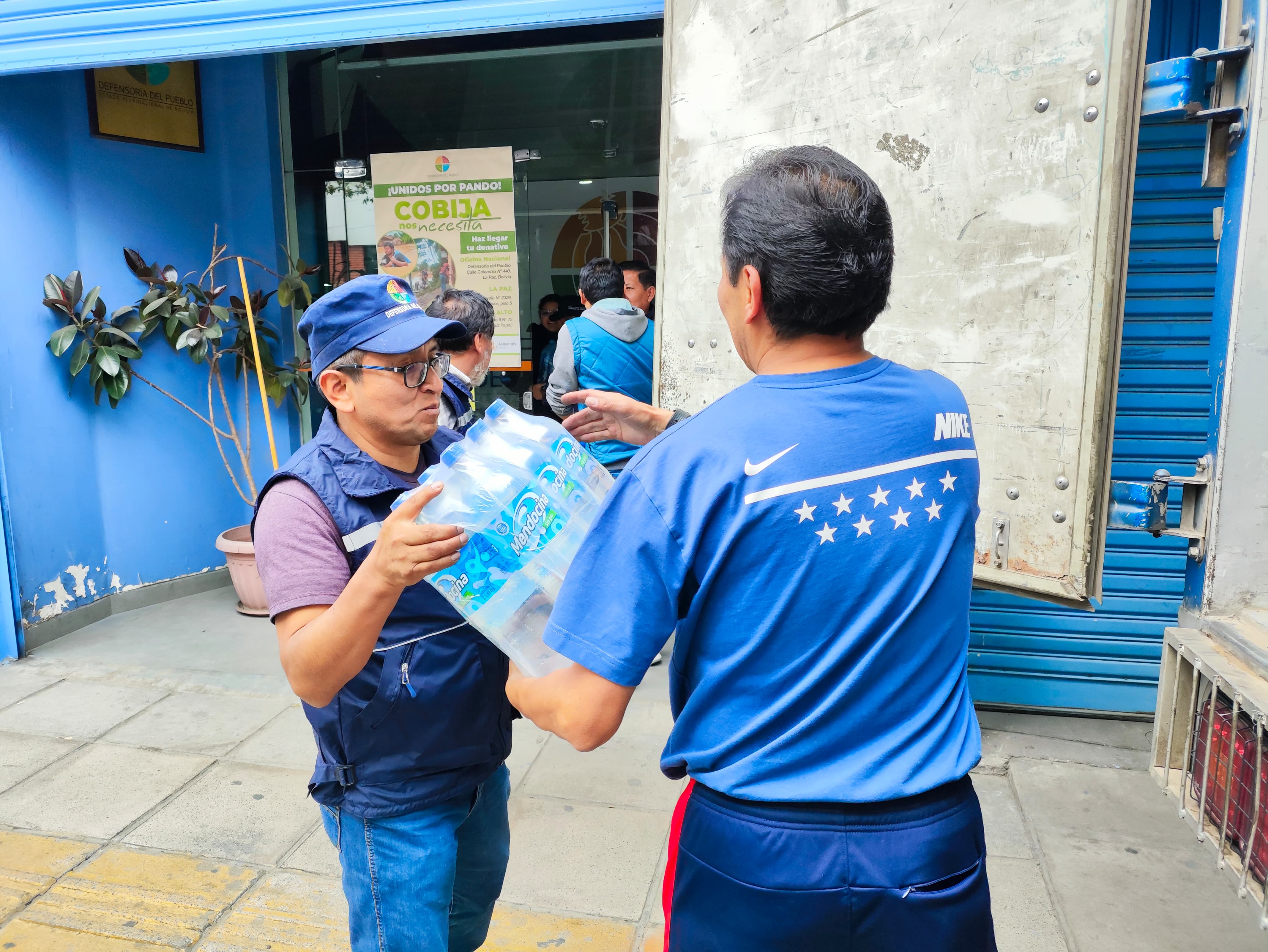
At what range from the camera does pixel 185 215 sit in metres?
5.62

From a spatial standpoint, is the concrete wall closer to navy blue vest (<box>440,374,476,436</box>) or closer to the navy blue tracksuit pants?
the navy blue tracksuit pants

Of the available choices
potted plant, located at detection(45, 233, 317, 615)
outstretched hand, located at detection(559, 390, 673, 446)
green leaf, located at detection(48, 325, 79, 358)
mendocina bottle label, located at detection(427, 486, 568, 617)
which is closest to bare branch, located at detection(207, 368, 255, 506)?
potted plant, located at detection(45, 233, 317, 615)

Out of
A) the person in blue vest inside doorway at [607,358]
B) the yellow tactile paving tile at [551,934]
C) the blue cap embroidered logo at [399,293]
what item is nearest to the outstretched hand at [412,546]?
the blue cap embroidered logo at [399,293]

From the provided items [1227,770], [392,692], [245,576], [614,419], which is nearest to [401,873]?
[392,692]

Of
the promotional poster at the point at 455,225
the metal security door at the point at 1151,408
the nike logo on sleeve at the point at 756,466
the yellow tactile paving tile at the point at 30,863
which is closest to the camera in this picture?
the nike logo on sleeve at the point at 756,466

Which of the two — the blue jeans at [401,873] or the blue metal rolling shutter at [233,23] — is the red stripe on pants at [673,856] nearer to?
the blue jeans at [401,873]

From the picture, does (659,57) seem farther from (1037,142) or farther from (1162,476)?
(1162,476)

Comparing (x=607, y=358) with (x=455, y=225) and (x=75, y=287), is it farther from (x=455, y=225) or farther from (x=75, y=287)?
(x=75, y=287)

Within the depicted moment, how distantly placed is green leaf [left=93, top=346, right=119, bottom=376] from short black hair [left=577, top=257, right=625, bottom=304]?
2613 millimetres

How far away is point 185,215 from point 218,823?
3908mm

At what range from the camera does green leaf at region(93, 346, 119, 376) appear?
498 centimetres

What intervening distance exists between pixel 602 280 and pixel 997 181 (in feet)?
9.40

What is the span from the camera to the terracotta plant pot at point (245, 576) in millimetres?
5387

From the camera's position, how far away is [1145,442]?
3674 millimetres
